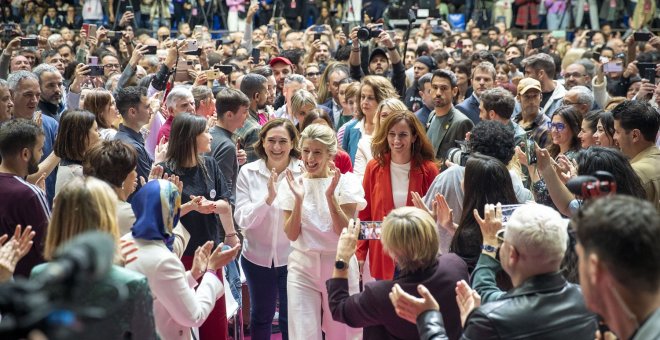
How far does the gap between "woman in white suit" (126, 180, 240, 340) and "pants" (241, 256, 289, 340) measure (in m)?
1.61

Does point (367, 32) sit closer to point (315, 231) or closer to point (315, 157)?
point (315, 157)

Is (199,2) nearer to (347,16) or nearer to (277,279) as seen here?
(347,16)

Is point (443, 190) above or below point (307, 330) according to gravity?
above

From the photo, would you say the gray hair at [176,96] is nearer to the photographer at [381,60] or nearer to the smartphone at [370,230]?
the smartphone at [370,230]

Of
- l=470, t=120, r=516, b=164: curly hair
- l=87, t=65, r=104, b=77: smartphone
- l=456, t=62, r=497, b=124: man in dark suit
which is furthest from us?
l=87, t=65, r=104, b=77: smartphone

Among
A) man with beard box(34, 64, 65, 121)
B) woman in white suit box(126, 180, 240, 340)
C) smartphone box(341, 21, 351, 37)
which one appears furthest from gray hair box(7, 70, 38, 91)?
smartphone box(341, 21, 351, 37)

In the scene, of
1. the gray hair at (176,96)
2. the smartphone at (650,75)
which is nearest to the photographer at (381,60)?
the smartphone at (650,75)

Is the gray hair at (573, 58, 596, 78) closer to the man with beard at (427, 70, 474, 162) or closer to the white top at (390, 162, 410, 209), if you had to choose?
the man with beard at (427, 70, 474, 162)

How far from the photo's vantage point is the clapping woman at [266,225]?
4992 millimetres

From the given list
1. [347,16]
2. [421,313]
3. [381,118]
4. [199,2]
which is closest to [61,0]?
[199,2]

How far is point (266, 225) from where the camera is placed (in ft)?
16.4

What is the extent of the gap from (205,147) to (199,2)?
47.5ft

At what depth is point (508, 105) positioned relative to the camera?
5992 millimetres

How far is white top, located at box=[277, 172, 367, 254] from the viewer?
180 inches
